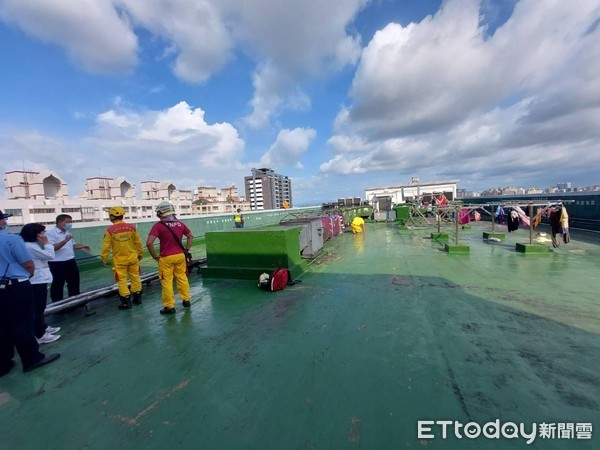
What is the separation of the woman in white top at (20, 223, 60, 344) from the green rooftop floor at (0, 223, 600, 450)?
0.32m

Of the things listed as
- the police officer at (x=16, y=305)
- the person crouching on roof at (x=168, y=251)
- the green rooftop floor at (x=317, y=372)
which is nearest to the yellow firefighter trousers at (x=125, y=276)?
the green rooftop floor at (x=317, y=372)

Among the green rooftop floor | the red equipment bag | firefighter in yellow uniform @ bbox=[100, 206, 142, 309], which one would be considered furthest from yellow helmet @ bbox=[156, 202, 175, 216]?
the red equipment bag

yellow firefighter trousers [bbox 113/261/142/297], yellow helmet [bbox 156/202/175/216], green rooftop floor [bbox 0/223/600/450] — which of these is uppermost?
yellow helmet [bbox 156/202/175/216]

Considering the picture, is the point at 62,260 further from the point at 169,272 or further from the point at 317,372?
the point at 317,372

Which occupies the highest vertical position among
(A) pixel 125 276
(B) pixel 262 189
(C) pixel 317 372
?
(B) pixel 262 189

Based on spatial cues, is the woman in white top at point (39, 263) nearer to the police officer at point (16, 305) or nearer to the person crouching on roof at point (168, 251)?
the police officer at point (16, 305)

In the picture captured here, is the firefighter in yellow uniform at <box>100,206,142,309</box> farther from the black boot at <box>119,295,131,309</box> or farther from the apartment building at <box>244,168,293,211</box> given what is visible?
the apartment building at <box>244,168,293,211</box>

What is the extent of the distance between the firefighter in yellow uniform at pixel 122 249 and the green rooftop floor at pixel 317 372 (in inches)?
18.9

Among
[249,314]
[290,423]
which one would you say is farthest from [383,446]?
[249,314]

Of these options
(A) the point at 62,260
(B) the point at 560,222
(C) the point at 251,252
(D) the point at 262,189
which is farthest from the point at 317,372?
(D) the point at 262,189

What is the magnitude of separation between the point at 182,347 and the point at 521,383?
356cm

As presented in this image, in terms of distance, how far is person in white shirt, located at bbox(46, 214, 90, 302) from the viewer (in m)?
4.48

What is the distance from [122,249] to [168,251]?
0.80 m

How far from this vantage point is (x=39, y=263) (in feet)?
11.7
